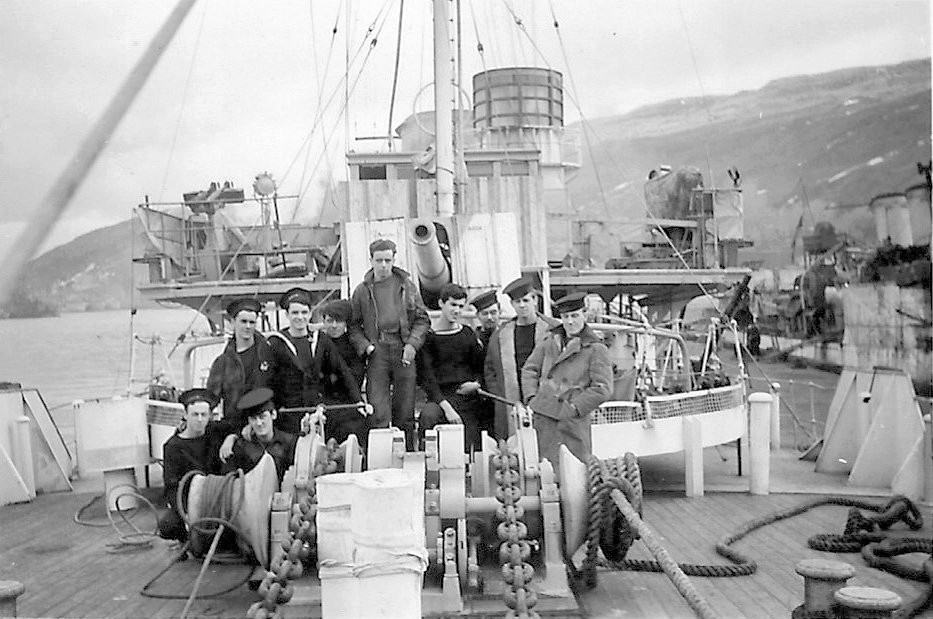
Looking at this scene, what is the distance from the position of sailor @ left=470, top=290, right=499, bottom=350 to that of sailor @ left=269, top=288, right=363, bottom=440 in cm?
88

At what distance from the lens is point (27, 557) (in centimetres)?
501

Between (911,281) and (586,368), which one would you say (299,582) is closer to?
(586,368)

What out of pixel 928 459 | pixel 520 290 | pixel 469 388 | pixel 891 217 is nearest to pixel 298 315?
pixel 469 388

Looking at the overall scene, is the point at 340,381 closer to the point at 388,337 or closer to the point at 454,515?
the point at 388,337

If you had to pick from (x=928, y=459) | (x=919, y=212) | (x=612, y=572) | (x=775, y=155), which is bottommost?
(x=612, y=572)

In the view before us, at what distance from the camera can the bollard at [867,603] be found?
2.50m

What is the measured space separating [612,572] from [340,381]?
5.52ft

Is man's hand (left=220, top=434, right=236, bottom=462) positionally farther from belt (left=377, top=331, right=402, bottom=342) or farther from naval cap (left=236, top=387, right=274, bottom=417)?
belt (left=377, top=331, right=402, bottom=342)

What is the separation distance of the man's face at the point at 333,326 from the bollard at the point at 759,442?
318cm

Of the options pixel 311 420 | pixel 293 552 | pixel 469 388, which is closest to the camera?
pixel 293 552

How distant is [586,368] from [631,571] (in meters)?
1.01

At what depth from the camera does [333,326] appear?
15.7ft

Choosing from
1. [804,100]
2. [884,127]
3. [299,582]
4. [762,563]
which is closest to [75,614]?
[299,582]

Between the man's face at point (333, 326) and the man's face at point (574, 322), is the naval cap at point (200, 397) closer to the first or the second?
the man's face at point (333, 326)
